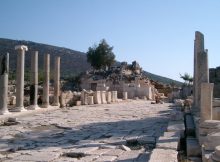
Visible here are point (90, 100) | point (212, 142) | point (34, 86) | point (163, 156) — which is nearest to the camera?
point (163, 156)

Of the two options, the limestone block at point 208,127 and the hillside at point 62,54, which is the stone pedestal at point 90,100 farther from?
the hillside at point 62,54

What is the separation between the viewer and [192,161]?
646 cm

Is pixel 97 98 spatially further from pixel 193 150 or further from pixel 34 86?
pixel 193 150

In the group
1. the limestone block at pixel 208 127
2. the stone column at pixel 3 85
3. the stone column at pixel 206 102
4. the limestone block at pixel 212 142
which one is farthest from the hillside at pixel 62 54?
the limestone block at pixel 212 142

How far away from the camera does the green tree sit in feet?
187

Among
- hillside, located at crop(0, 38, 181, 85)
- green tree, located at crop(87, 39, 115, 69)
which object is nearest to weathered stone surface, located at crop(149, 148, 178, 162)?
green tree, located at crop(87, 39, 115, 69)

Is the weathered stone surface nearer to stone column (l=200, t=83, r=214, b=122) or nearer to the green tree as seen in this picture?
stone column (l=200, t=83, r=214, b=122)

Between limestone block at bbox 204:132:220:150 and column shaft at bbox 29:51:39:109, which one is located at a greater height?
column shaft at bbox 29:51:39:109

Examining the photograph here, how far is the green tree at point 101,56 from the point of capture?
187ft

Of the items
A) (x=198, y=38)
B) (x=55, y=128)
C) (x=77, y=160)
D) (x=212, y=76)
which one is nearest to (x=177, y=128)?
(x=77, y=160)

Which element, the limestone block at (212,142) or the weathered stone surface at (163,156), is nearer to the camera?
the weathered stone surface at (163,156)

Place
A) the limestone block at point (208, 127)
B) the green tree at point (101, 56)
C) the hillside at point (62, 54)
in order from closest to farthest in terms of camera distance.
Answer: the limestone block at point (208, 127)
the green tree at point (101, 56)
the hillside at point (62, 54)

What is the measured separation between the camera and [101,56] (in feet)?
187

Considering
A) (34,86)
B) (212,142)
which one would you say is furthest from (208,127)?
(34,86)
